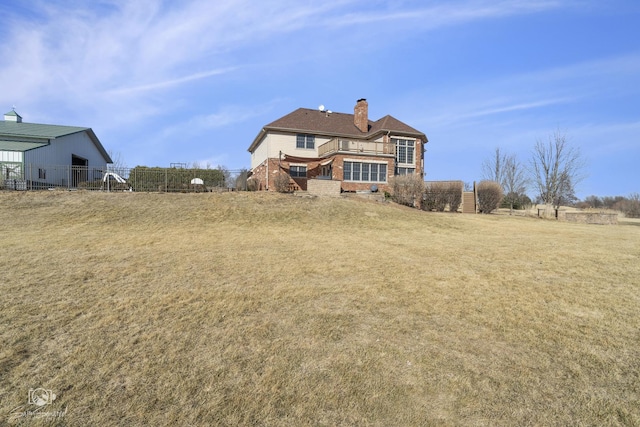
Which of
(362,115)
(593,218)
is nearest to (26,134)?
(362,115)

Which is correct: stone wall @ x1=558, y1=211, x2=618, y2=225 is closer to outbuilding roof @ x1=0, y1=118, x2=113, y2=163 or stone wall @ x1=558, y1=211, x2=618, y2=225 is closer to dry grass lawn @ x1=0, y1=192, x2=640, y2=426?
dry grass lawn @ x1=0, y1=192, x2=640, y2=426

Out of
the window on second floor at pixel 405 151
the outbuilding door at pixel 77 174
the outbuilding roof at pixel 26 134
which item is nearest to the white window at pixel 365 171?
the window on second floor at pixel 405 151

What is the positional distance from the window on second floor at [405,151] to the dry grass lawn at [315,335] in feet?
76.5

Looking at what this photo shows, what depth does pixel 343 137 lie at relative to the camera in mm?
32781

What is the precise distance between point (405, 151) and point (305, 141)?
30.7ft

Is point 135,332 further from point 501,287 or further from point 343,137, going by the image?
point 343,137

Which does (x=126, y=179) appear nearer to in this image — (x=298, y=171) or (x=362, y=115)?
(x=298, y=171)

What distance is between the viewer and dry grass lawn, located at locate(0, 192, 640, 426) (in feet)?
10.4

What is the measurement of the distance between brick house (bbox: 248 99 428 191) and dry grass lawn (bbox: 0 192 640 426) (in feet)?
61.3

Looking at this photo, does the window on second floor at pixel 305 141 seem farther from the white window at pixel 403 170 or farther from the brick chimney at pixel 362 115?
the white window at pixel 403 170

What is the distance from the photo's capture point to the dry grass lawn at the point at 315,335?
316 centimetres

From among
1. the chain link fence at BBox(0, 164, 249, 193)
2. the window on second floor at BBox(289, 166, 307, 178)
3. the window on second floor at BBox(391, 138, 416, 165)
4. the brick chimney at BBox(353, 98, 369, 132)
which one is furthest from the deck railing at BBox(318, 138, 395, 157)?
the chain link fence at BBox(0, 164, 249, 193)

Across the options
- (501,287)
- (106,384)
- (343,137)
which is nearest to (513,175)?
(343,137)

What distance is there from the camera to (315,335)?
4582 mm
